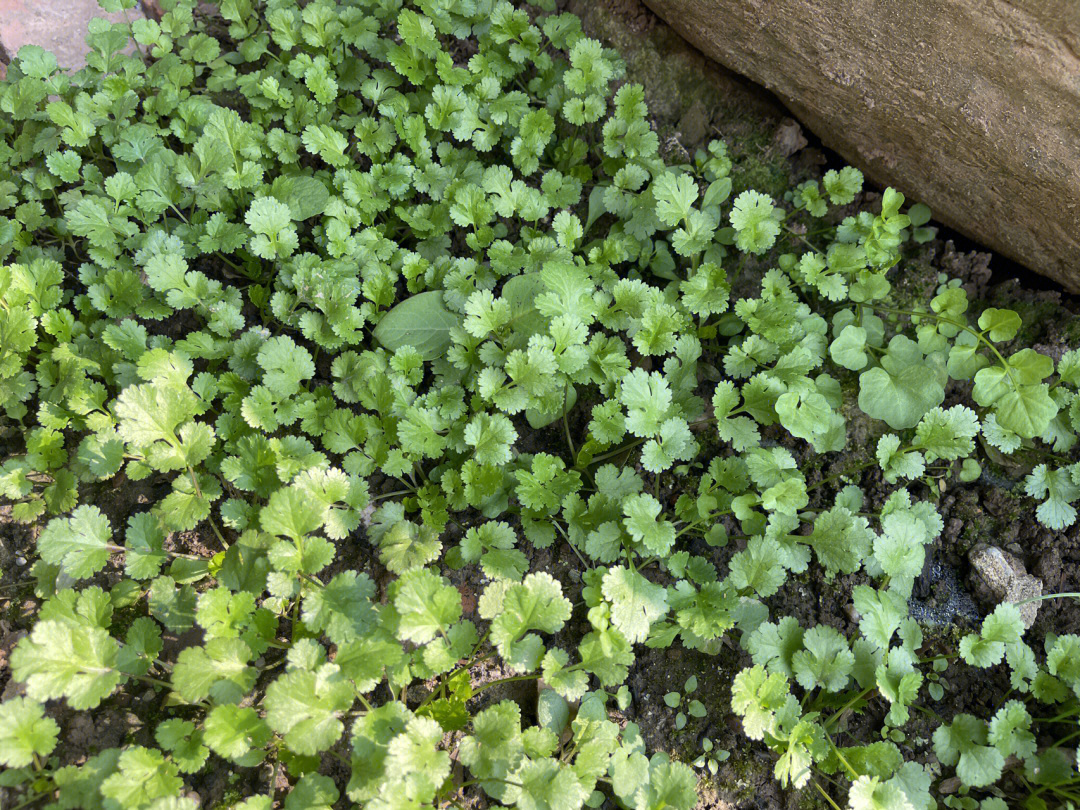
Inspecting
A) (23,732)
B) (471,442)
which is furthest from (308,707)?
(471,442)

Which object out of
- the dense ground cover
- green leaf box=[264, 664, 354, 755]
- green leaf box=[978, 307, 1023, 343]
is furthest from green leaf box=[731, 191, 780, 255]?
green leaf box=[264, 664, 354, 755]

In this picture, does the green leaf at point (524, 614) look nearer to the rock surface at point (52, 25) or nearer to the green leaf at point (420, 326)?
the green leaf at point (420, 326)

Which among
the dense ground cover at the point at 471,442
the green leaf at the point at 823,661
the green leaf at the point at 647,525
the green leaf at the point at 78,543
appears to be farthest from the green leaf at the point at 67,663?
the green leaf at the point at 823,661

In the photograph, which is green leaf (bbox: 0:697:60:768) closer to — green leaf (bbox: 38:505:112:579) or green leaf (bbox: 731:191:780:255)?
green leaf (bbox: 38:505:112:579)

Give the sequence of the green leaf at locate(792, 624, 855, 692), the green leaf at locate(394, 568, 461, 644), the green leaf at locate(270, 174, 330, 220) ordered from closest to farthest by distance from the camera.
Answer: the green leaf at locate(394, 568, 461, 644) < the green leaf at locate(792, 624, 855, 692) < the green leaf at locate(270, 174, 330, 220)

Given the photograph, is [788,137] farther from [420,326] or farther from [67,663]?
[67,663]

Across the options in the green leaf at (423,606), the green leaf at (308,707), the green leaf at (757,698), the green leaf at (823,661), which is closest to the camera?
the green leaf at (308,707)

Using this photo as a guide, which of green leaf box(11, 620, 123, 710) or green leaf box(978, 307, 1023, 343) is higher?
green leaf box(978, 307, 1023, 343)
